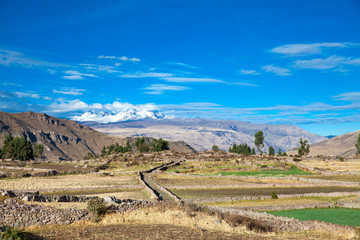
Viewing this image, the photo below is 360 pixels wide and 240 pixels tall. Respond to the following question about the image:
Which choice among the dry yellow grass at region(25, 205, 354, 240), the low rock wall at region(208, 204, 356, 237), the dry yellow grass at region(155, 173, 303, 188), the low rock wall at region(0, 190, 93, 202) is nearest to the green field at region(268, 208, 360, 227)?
the low rock wall at region(208, 204, 356, 237)

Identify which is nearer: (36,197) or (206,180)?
(36,197)

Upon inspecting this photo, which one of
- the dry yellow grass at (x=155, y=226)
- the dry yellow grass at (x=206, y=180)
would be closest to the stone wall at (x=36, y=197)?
the dry yellow grass at (x=155, y=226)

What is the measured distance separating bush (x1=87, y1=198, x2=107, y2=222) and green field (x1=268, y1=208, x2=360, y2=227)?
2033cm

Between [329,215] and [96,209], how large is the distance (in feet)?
83.4

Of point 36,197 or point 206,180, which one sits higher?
point 36,197

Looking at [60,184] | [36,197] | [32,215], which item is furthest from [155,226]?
[60,184]

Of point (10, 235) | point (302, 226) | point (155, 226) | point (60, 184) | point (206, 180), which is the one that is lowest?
point (60, 184)

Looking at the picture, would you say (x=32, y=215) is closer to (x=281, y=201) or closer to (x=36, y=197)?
(x=36, y=197)

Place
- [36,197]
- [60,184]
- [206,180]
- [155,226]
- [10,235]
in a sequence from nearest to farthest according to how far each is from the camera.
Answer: [10,235]
[155,226]
[36,197]
[60,184]
[206,180]

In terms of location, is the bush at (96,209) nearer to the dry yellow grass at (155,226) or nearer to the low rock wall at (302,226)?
the dry yellow grass at (155,226)

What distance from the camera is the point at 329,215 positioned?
112 feet

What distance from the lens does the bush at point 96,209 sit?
77.4 ft

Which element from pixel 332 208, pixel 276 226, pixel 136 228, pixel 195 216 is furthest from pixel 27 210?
pixel 332 208

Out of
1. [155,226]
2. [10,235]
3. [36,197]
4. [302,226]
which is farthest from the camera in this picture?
[36,197]
